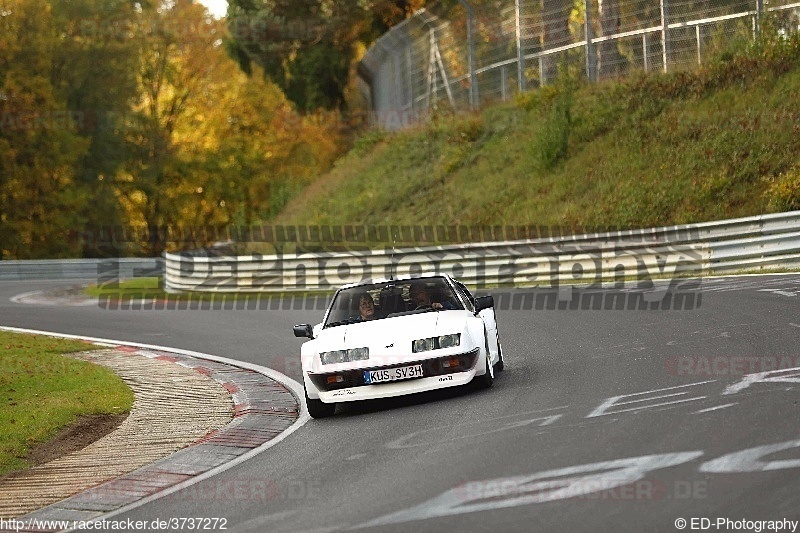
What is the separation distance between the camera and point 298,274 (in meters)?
29.7

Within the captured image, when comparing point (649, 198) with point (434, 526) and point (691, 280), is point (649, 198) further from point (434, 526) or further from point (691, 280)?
point (434, 526)

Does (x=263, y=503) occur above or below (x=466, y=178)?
below

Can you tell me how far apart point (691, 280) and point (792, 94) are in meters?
9.78

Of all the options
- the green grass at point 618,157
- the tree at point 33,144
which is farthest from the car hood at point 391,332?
the tree at point 33,144

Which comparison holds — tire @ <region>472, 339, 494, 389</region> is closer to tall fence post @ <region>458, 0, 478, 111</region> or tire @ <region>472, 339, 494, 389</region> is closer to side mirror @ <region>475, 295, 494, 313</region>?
side mirror @ <region>475, 295, 494, 313</region>

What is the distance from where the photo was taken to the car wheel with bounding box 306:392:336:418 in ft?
37.7

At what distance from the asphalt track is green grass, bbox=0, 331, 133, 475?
2277 mm

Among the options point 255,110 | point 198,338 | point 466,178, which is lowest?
point 198,338

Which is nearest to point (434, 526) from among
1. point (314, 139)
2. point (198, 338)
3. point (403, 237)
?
point (198, 338)

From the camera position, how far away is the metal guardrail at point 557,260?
75.2 feet

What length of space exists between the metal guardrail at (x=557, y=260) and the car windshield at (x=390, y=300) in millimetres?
7479

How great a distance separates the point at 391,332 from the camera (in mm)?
11625

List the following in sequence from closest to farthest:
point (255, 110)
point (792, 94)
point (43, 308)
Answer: point (43, 308)
point (792, 94)
point (255, 110)

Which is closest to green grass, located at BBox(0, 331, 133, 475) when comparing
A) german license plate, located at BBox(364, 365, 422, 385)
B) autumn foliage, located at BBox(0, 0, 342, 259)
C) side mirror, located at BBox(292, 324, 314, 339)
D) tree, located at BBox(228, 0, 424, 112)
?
side mirror, located at BBox(292, 324, 314, 339)
